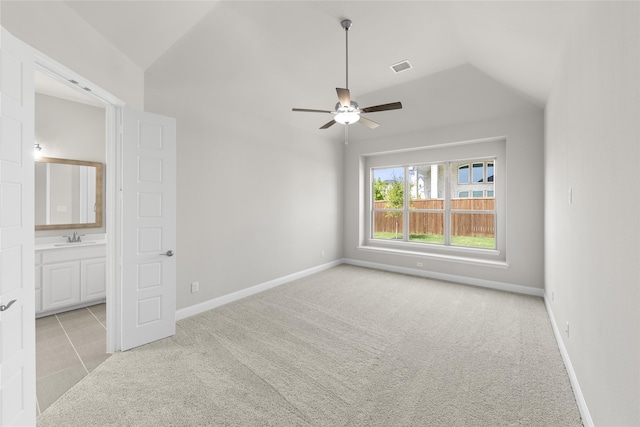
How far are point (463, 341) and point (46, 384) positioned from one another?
379cm

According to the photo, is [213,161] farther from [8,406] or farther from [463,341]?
[463,341]

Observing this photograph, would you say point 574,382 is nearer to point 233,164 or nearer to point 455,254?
point 455,254

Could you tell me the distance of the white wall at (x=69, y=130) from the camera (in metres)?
3.81

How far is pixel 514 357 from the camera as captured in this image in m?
2.56

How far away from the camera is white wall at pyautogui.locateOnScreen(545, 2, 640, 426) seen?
1.17m

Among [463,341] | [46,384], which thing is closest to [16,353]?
[46,384]

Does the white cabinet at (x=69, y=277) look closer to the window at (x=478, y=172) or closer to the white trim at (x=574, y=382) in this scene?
the white trim at (x=574, y=382)

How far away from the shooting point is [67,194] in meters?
4.02

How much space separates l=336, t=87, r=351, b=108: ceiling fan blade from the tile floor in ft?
11.0

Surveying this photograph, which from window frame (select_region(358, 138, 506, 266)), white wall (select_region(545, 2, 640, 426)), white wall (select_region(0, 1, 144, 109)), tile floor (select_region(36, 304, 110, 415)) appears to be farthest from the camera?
window frame (select_region(358, 138, 506, 266))

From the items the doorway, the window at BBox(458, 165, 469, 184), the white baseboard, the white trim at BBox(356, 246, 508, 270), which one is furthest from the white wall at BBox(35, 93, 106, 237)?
the window at BBox(458, 165, 469, 184)

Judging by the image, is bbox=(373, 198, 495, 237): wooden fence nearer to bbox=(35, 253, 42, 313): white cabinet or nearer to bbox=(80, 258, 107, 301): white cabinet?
bbox=(80, 258, 107, 301): white cabinet

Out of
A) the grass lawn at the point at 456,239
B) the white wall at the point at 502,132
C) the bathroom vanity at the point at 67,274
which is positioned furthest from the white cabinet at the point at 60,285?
the grass lawn at the point at 456,239

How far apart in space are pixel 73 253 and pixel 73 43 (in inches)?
112
